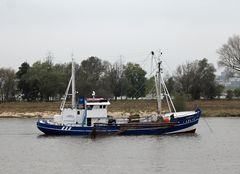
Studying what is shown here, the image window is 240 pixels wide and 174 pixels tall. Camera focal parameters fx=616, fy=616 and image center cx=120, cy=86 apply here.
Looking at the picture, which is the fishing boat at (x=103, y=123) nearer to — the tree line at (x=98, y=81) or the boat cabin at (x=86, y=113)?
the boat cabin at (x=86, y=113)

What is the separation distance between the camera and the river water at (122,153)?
45906 mm

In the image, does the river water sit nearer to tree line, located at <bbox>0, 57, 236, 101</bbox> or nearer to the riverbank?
the riverbank

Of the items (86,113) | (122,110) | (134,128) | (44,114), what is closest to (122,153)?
(134,128)

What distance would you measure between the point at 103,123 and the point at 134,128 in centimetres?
367

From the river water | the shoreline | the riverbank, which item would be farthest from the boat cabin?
the shoreline

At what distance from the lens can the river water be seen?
4591 centimetres

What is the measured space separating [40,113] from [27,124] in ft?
66.5

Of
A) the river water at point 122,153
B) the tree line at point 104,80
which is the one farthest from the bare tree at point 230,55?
the river water at point 122,153

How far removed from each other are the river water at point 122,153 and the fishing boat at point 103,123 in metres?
1.56

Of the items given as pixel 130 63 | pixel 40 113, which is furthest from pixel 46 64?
pixel 40 113

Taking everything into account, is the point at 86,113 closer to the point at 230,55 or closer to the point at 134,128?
the point at 134,128

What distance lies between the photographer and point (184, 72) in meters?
174

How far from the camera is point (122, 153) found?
5500cm

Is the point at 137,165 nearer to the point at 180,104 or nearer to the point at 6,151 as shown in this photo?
the point at 6,151
